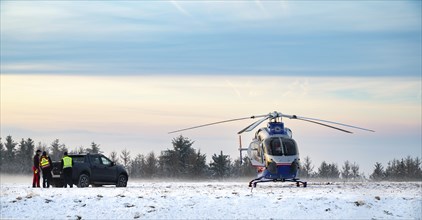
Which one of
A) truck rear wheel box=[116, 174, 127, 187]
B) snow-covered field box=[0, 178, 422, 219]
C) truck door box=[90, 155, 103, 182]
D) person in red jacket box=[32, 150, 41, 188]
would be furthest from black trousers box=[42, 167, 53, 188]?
snow-covered field box=[0, 178, 422, 219]

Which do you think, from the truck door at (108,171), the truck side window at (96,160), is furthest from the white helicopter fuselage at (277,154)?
the truck side window at (96,160)

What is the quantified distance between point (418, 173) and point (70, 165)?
55.6 metres

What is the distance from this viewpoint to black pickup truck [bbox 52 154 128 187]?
118 feet

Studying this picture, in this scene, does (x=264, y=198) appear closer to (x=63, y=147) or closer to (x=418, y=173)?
(x=418, y=173)

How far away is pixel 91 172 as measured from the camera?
36188mm

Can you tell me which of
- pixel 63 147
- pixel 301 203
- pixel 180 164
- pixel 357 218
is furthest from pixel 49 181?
pixel 63 147

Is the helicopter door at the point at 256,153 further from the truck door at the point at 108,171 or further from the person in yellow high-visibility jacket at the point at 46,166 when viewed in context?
the person in yellow high-visibility jacket at the point at 46,166

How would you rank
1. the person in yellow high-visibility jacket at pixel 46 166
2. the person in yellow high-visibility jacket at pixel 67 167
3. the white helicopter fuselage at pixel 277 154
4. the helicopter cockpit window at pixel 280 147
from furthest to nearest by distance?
the helicopter cockpit window at pixel 280 147, the white helicopter fuselage at pixel 277 154, the person in yellow high-visibility jacket at pixel 46 166, the person in yellow high-visibility jacket at pixel 67 167

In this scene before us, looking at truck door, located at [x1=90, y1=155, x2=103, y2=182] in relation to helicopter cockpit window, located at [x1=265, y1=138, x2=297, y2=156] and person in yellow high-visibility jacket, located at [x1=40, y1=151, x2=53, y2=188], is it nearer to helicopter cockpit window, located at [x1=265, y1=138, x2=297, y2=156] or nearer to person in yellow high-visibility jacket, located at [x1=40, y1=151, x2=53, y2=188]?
person in yellow high-visibility jacket, located at [x1=40, y1=151, x2=53, y2=188]

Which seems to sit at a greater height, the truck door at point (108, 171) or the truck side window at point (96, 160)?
the truck side window at point (96, 160)

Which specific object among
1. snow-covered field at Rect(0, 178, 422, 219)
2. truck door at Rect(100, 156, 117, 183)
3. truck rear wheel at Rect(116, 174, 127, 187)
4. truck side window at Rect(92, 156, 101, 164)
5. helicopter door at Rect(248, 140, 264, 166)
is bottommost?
snow-covered field at Rect(0, 178, 422, 219)

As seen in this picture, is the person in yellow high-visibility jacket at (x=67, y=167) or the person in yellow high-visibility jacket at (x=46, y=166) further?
the person in yellow high-visibility jacket at (x=46, y=166)

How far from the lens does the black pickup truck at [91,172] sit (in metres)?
35.9

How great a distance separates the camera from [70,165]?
3550 cm
